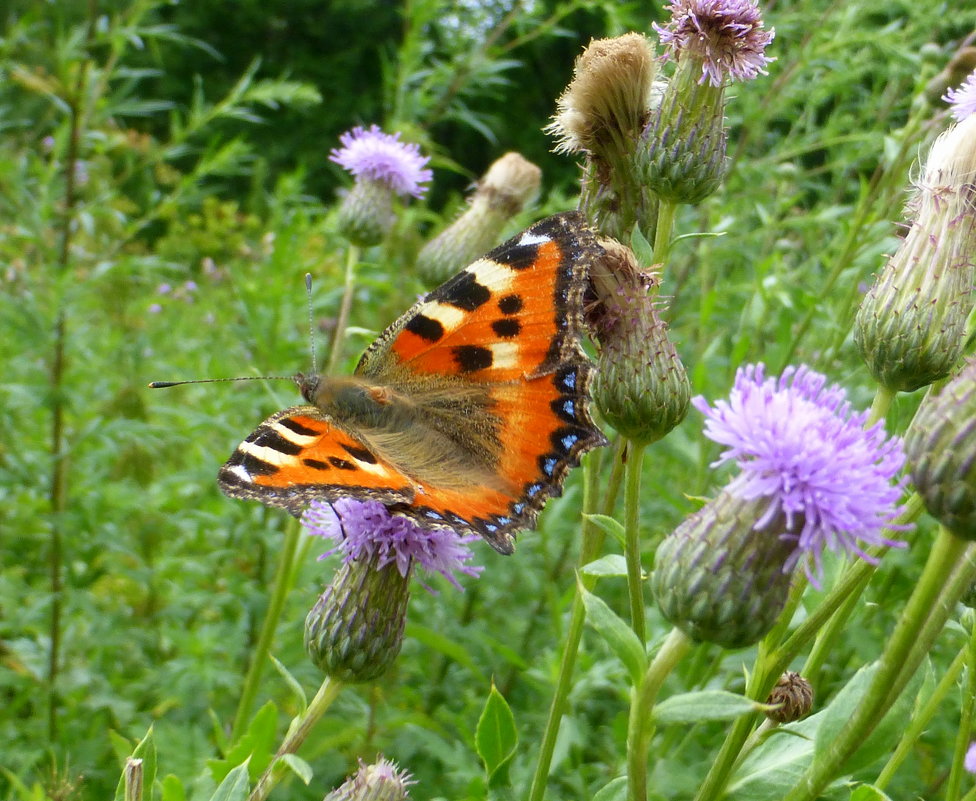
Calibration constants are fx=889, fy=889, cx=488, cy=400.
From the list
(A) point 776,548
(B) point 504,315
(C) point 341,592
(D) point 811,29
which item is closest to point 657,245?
(B) point 504,315

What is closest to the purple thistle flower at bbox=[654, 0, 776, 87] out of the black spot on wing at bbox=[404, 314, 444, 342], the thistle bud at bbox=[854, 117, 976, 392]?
the thistle bud at bbox=[854, 117, 976, 392]

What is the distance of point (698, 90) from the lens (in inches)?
84.7

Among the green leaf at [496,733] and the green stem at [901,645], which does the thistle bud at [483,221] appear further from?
the green stem at [901,645]

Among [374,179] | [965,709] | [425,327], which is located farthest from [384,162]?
[965,709]

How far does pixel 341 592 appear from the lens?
2.06 meters

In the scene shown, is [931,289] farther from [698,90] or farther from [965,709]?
[965,709]

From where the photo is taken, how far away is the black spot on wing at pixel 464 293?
7.53ft

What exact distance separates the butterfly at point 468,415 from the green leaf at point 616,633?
41 centimetres

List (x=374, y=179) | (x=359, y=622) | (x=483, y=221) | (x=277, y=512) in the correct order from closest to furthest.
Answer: (x=359, y=622)
(x=483, y=221)
(x=374, y=179)
(x=277, y=512)

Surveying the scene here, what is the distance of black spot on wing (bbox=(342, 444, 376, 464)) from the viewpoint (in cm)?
209

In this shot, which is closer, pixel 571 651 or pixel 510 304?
pixel 571 651

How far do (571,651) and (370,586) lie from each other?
1.58 feet

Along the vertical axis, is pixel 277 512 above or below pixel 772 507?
above

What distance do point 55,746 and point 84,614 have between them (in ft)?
1.83
